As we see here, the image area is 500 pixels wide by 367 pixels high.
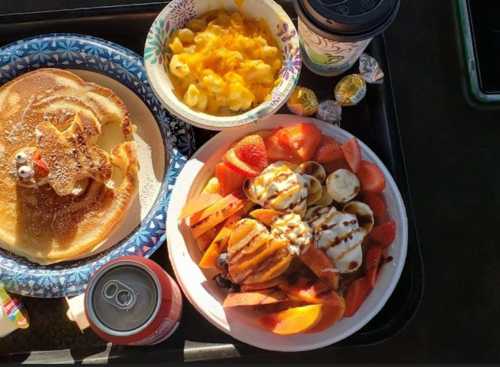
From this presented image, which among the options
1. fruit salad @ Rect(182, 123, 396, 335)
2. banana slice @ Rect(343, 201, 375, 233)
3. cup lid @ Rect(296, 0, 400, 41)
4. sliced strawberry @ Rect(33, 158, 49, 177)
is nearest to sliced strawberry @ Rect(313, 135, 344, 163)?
fruit salad @ Rect(182, 123, 396, 335)

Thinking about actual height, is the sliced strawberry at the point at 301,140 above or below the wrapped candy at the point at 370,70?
below

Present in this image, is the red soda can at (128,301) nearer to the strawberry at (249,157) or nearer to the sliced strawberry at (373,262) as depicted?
the strawberry at (249,157)

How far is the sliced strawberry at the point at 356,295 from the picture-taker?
1.14 m

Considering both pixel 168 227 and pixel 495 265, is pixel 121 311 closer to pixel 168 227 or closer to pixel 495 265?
pixel 168 227

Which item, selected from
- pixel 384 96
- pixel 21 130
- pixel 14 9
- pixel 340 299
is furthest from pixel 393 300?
pixel 14 9

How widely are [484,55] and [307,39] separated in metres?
0.47

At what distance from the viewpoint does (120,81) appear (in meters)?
1.37

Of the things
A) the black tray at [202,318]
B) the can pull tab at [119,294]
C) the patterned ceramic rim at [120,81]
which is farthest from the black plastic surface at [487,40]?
the can pull tab at [119,294]

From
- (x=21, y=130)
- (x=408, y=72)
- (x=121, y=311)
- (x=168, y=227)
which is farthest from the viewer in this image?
(x=408, y=72)

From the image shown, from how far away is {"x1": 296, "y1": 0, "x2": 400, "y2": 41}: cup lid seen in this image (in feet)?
3.63

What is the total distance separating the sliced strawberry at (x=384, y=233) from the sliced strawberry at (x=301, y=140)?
8.1 inches

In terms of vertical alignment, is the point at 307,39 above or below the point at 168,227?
above

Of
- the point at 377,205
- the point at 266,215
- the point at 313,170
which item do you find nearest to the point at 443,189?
the point at 377,205

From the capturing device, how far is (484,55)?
141 centimetres
